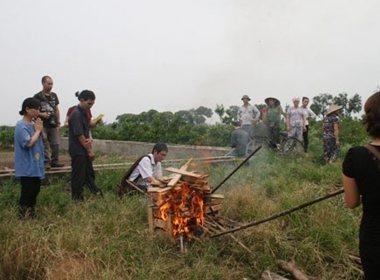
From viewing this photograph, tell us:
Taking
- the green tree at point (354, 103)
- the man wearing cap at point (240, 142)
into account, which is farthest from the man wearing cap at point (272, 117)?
the green tree at point (354, 103)

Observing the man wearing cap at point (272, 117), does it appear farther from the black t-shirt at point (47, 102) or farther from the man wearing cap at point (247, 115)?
the black t-shirt at point (47, 102)

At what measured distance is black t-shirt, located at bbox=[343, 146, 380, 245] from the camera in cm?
212

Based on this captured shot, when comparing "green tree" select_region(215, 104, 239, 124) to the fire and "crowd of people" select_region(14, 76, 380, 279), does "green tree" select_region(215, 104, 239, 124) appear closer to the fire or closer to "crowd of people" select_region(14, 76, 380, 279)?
"crowd of people" select_region(14, 76, 380, 279)

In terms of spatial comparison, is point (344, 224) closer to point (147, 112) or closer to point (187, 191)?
point (187, 191)

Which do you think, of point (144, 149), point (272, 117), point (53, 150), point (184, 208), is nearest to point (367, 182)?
point (184, 208)

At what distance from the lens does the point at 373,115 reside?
2.16 meters

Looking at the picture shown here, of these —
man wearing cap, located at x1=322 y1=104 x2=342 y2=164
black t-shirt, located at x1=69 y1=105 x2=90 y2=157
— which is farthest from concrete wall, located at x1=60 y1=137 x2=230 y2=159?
black t-shirt, located at x1=69 y1=105 x2=90 y2=157

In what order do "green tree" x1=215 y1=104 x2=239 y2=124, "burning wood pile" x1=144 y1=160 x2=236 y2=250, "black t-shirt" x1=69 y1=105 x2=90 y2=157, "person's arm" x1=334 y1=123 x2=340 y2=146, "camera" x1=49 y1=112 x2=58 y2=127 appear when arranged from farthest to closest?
"green tree" x1=215 y1=104 x2=239 y2=124 < "person's arm" x1=334 y1=123 x2=340 y2=146 < "camera" x1=49 y1=112 x2=58 y2=127 < "black t-shirt" x1=69 y1=105 x2=90 y2=157 < "burning wood pile" x1=144 y1=160 x2=236 y2=250

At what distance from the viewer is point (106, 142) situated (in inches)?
570

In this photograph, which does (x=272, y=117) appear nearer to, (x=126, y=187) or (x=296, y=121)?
(x=296, y=121)

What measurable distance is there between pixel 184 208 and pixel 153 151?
1494 mm

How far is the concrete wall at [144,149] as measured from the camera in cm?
1124

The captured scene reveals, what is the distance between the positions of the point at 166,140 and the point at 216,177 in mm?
7984

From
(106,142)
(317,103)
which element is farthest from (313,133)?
(317,103)
